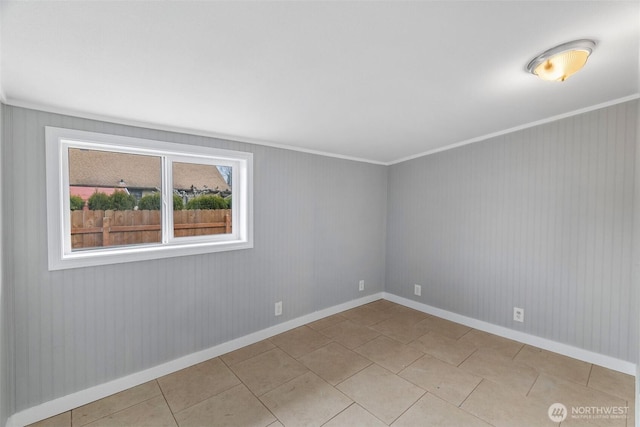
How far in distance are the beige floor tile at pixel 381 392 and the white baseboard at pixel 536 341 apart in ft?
4.68

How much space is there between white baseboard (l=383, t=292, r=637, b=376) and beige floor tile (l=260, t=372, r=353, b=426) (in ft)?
6.26

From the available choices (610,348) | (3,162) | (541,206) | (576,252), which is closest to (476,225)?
(541,206)

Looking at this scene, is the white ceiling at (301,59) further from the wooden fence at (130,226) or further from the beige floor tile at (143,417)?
the beige floor tile at (143,417)

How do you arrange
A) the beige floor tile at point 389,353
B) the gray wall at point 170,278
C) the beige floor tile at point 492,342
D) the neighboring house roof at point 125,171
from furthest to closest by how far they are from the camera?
the beige floor tile at point 492,342, the beige floor tile at point 389,353, the neighboring house roof at point 125,171, the gray wall at point 170,278

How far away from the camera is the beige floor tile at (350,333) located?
2785 millimetres

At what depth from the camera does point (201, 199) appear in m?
2.55

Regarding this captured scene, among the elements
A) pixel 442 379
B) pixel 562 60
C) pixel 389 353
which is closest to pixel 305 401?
pixel 389 353

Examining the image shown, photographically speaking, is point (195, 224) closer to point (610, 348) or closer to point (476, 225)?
point (476, 225)

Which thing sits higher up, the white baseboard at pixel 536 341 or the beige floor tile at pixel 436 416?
the white baseboard at pixel 536 341

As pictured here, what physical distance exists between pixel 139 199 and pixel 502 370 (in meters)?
3.28

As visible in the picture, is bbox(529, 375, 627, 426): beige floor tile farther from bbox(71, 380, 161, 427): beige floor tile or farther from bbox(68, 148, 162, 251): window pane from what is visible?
bbox(68, 148, 162, 251): window pane

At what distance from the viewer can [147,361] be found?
2158 mm

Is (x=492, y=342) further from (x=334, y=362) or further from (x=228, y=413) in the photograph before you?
(x=228, y=413)

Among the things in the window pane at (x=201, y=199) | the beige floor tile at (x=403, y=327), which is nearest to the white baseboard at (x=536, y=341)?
the beige floor tile at (x=403, y=327)
